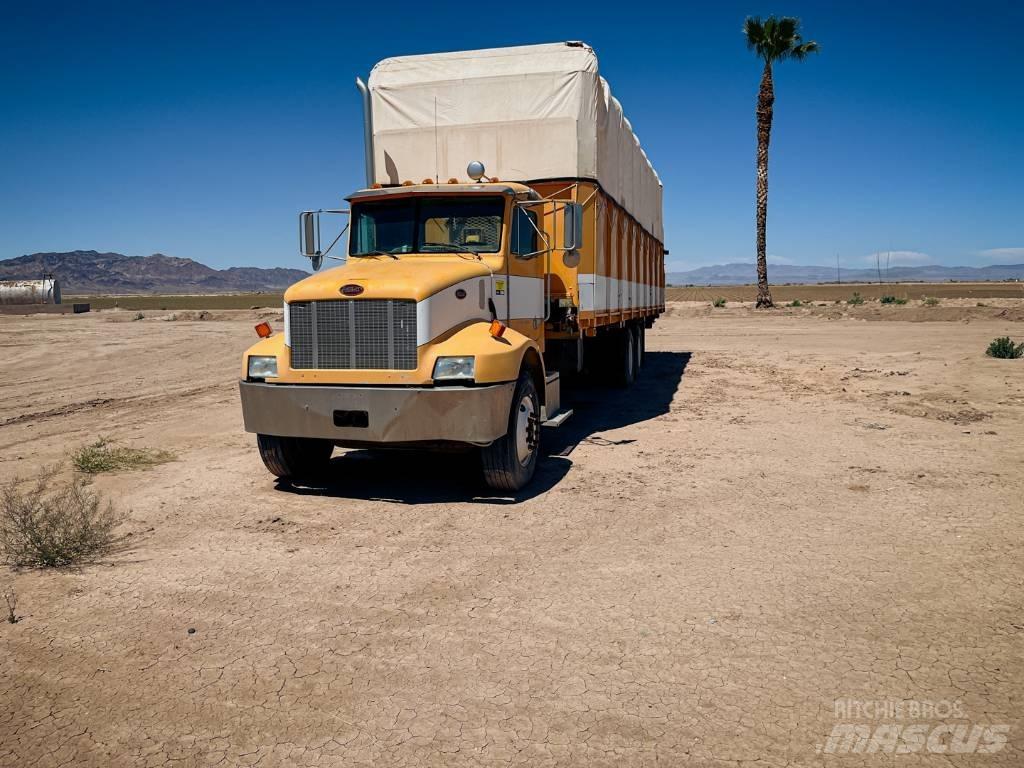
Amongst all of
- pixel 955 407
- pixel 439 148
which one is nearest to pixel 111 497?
pixel 439 148

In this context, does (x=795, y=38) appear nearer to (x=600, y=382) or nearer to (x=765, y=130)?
(x=765, y=130)

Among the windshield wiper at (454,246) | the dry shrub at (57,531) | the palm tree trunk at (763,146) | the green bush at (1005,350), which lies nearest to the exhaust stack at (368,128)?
the windshield wiper at (454,246)

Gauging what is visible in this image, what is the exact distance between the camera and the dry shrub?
200 inches

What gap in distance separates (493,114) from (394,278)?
3.71 meters

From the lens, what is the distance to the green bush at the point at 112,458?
25.5 ft

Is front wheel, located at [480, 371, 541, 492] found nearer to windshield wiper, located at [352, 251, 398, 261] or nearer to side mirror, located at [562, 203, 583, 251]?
side mirror, located at [562, 203, 583, 251]

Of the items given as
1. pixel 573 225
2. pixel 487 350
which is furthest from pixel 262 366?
pixel 573 225

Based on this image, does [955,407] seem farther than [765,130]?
No

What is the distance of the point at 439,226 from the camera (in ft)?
24.9

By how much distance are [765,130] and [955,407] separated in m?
28.2

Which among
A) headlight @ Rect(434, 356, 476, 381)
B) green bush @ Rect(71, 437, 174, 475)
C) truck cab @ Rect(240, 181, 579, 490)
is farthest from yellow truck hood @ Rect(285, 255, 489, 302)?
green bush @ Rect(71, 437, 174, 475)

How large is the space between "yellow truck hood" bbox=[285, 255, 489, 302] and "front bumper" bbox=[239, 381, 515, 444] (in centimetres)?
82

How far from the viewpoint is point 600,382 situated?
1413cm

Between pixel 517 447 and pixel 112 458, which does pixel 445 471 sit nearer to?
pixel 517 447
